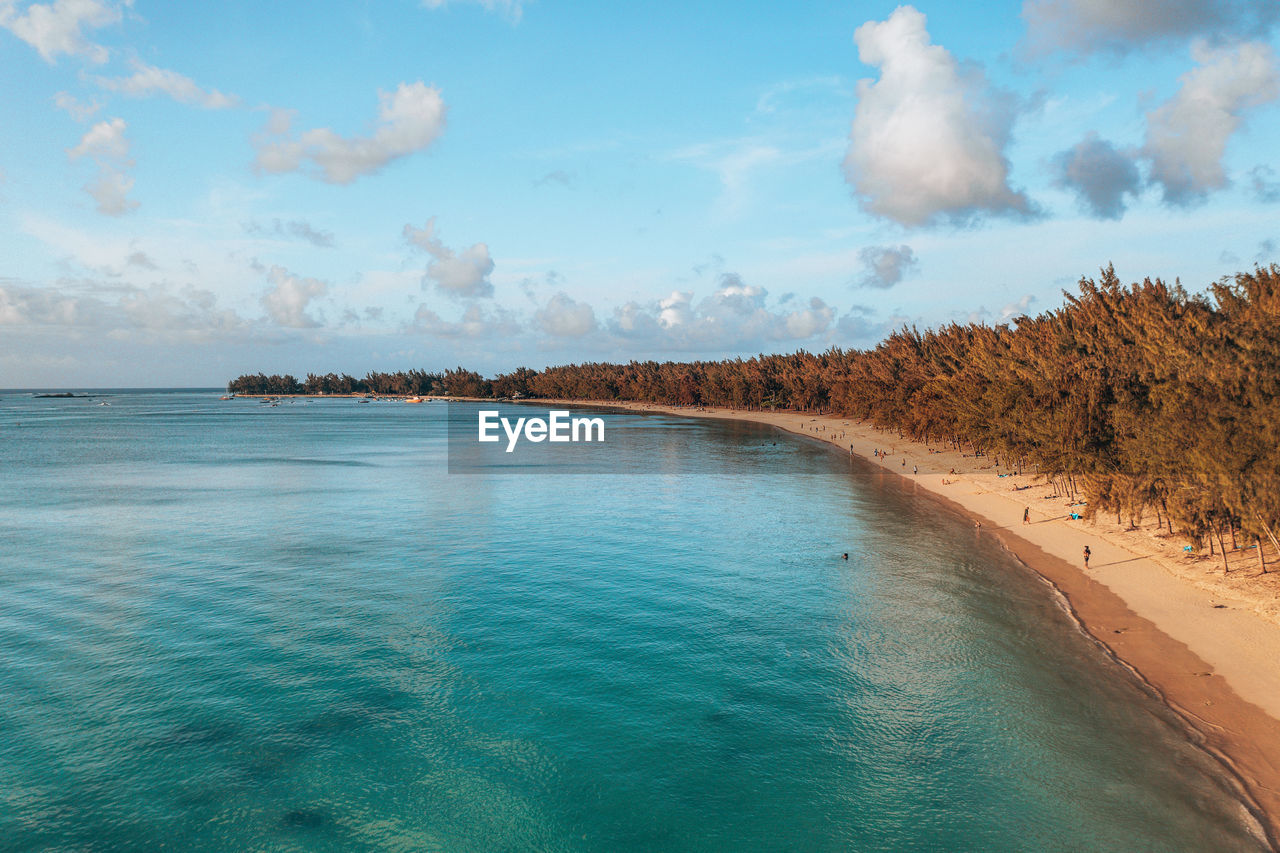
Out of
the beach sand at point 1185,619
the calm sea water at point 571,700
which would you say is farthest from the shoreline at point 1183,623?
the calm sea water at point 571,700

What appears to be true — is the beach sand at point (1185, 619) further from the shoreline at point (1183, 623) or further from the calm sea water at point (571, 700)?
the calm sea water at point (571, 700)

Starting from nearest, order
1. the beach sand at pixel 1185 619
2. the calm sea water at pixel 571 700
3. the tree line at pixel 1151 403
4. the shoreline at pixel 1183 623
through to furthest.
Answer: the calm sea water at pixel 571 700, the shoreline at pixel 1183 623, the beach sand at pixel 1185 619, the tree line at pixel 1151 403

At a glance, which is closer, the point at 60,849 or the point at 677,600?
the point at 60,849

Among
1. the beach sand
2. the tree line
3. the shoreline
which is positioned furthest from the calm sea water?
the tree line

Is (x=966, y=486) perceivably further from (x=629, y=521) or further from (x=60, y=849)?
(x=60, y=849)

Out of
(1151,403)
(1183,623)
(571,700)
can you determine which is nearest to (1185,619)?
(1183,623)

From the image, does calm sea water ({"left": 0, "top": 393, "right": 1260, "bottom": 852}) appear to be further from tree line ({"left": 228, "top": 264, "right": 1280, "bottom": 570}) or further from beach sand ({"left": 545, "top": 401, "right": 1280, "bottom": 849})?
tree line ({"left": 228, "top": 264, "right": 1280, "bottom": 570})

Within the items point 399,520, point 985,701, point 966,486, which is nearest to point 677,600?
point 985,701

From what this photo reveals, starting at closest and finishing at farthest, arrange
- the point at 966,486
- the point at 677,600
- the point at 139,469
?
the point at 677,600 → the point at 966,486 → the point at 139,469
